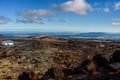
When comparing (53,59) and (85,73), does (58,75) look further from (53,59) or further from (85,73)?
(53,59)

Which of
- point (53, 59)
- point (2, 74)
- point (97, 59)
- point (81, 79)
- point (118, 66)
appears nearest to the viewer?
point (81, 79)

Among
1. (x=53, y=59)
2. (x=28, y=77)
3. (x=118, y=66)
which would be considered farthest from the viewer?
(x=53, y=59)

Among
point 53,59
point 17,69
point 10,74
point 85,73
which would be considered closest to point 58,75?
point 85,73

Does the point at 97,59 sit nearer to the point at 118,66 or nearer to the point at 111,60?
the point at 111,60

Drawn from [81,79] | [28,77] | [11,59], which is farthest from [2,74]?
[81,79]

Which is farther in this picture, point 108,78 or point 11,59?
point 11,59

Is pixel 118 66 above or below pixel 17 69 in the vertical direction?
above

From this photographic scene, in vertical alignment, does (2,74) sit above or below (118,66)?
below

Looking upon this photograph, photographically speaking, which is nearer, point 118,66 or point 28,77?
point 118,66

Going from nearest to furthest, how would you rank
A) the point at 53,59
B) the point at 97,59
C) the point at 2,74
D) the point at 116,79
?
the point at 116,79
the point at 97,59
the point at 2,74
the point at 53,59
